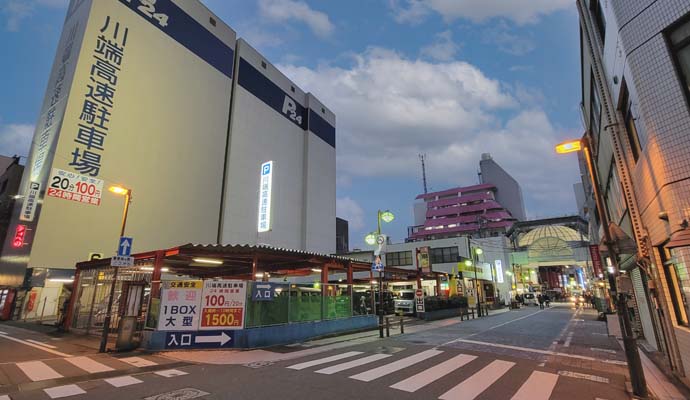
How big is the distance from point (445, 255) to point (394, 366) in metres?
40.5

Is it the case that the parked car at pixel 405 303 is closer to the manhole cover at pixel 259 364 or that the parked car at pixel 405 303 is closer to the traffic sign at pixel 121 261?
the manhole cover at pixel 259 364

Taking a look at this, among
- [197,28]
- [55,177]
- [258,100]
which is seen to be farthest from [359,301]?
[197,28]

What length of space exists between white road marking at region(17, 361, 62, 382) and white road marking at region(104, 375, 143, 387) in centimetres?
170

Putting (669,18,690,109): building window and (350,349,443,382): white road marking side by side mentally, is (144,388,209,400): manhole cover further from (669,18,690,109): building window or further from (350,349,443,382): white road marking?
(669,18,690,109): building window

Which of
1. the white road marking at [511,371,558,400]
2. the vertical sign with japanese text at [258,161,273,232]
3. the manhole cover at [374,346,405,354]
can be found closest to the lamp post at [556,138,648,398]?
the white road marking at [511,371,558,400]

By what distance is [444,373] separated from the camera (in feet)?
30.2

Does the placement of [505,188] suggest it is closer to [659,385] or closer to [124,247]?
[659,385]

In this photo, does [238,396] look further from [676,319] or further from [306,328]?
[676,319]

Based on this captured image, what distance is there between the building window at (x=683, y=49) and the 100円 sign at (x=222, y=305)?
15082 millimetres

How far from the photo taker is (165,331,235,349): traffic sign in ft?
42.9

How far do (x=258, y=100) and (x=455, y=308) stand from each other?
34443 millimetres

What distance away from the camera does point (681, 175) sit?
663 centimetres

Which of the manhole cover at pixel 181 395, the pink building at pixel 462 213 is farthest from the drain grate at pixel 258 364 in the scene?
the pink building at pixel 462 213

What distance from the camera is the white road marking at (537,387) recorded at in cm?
726
